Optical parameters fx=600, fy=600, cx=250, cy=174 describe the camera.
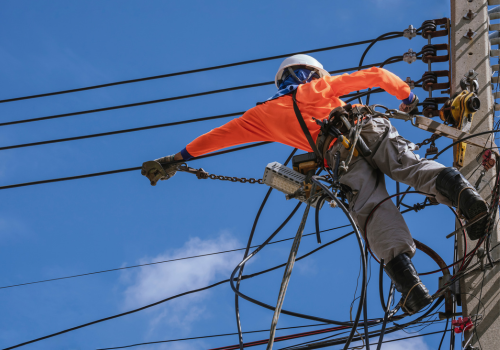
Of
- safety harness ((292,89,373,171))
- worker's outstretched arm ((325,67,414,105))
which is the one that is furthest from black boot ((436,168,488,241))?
worker's outstretched arm ((325,67,414,105))

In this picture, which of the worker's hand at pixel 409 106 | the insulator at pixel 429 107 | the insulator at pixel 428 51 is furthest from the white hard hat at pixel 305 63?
the insulator at pixel 428 51

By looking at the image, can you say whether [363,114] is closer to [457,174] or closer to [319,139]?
[319,139]

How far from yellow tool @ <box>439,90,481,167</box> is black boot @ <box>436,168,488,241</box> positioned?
2.99 feet

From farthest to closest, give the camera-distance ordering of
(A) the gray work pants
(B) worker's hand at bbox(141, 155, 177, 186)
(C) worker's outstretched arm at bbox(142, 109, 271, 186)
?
1. (B) worker's hand at bbox(141, 155, 177, 186)
2. (C) worker's outstretched arm at bbox(142, 109, 271, 186)
3. (A) the gray work pants

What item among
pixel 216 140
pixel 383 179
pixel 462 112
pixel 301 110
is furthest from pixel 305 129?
pixel 462 112

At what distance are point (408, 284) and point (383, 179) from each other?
1.01 m

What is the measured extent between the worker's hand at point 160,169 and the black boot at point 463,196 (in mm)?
2816

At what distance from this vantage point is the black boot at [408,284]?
4.25m

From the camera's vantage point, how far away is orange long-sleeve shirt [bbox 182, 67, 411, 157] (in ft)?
17.0

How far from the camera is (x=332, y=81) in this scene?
5.36 meters

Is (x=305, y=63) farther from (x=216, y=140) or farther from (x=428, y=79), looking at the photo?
(x=428, y=79)

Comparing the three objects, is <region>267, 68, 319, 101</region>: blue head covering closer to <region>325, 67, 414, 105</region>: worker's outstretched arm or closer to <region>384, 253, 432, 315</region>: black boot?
<region>325, 67, 414, 105</region>: worker's outstretched arm

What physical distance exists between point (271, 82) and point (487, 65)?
10.8ft

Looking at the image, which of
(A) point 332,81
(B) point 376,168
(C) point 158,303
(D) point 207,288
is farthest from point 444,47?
(C) point 158,303
